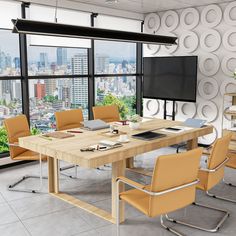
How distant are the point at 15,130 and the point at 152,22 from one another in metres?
4.08

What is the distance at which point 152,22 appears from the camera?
23.6ft

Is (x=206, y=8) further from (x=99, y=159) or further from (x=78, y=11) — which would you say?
(x=99, y=159)

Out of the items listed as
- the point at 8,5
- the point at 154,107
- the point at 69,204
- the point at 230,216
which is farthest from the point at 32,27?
the point at 154,107

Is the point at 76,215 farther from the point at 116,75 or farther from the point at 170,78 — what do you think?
the point at 116,75

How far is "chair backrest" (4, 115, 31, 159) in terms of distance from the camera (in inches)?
173

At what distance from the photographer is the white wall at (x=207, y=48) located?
6066 millimetres

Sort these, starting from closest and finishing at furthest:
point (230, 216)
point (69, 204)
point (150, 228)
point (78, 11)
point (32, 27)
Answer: point (32, 27)
point (150, 228)
point (230, 216)
point (69, 204)
point (78, 11)

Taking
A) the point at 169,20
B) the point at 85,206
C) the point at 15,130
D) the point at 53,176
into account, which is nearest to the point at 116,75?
the point at 169,20

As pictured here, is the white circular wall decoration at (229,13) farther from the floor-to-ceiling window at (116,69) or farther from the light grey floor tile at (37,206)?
the light grey floor tile at (37,206)

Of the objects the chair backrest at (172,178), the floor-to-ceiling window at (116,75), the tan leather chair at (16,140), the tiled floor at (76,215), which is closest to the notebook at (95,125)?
the tan leather chair at (16,140)

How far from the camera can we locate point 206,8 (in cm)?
624

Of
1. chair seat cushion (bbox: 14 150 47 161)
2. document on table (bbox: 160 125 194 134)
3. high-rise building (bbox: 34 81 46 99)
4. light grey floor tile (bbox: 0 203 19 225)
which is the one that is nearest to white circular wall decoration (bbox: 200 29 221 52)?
document on table (bbox: 160 125 194 134)

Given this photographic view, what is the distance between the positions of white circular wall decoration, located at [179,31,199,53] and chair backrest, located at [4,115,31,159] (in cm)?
365

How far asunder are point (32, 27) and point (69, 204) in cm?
210
